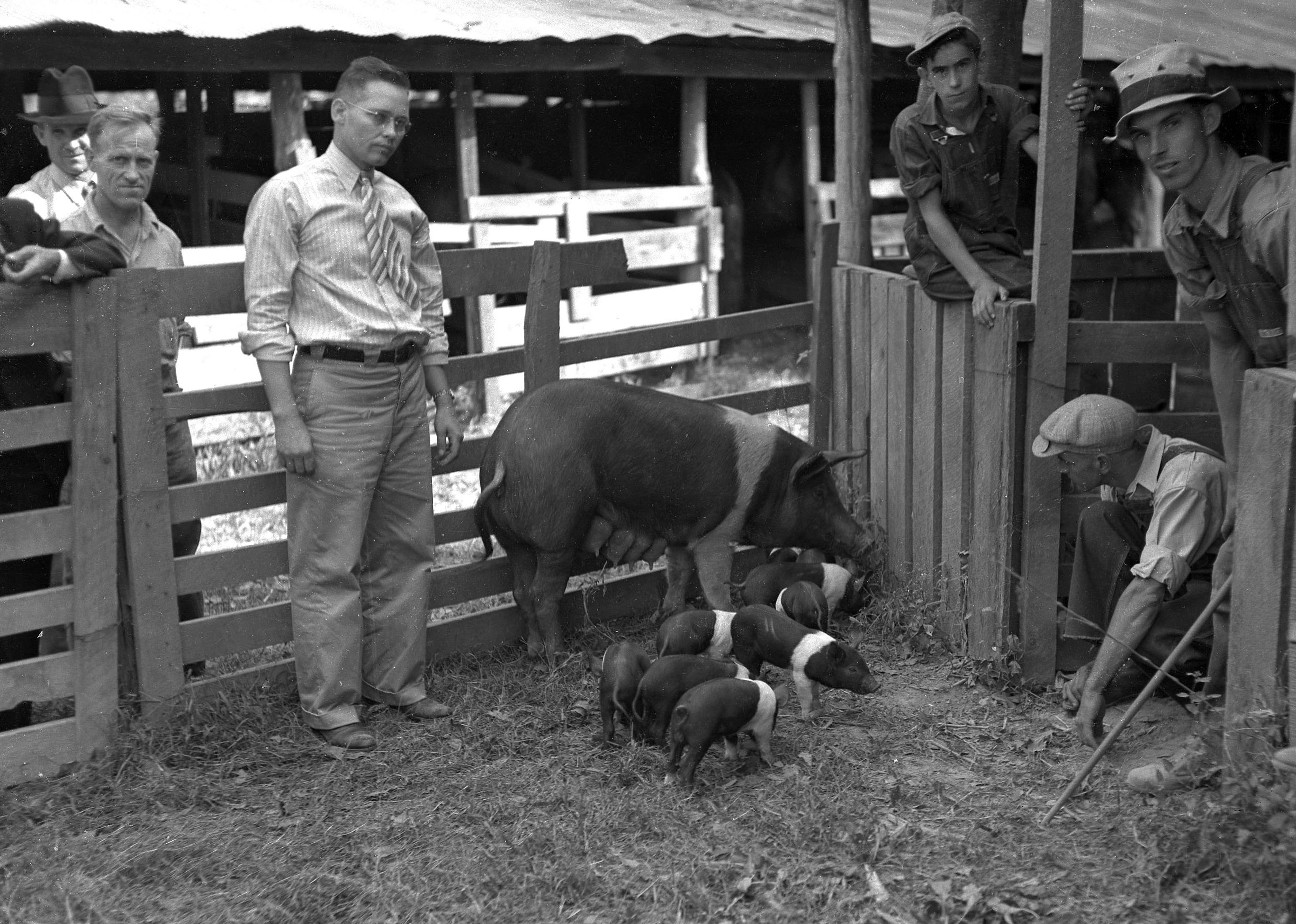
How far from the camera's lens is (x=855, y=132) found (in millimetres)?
7047

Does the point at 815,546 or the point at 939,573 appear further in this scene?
the point at 815,546

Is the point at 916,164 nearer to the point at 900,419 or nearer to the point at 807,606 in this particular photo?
the point at 900,419

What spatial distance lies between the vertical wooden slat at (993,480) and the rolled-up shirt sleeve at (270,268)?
265 centimetres

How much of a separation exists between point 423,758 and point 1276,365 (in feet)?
10.5

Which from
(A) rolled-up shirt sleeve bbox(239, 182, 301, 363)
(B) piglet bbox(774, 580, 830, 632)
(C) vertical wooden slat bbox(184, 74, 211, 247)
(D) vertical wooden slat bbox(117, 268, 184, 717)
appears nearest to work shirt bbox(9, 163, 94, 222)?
(D) vertical wooden slat bbox(117, 268, 184, 717)

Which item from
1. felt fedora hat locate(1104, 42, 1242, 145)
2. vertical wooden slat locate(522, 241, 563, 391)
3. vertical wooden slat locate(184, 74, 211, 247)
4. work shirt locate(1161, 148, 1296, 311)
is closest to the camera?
work shirt locate(1161, 148, 1296, 311)

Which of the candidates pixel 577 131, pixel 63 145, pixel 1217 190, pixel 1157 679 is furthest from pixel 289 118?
pixel 1157 679

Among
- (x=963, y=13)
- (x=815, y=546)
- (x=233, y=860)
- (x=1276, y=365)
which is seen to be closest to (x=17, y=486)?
(x=233, y=860)

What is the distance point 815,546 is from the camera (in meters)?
6.38

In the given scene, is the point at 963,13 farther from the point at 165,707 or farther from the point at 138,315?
Answer: the point at 165,707

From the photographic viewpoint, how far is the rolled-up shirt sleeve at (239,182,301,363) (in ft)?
15.2

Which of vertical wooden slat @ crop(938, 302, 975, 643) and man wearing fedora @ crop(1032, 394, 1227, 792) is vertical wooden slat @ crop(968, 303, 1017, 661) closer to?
vertical wooden slat @ crop(938, 302, 975, 643)

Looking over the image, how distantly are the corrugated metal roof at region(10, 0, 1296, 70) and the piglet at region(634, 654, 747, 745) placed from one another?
4.62 metres

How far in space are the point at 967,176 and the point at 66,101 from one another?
13.3ft
